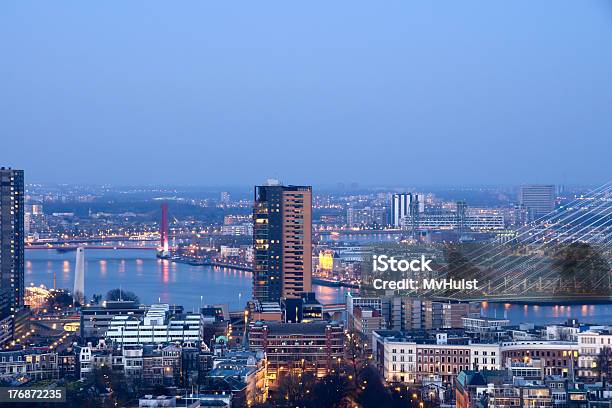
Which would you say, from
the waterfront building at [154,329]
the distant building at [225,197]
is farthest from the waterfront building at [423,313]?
the distant building at [225,197]

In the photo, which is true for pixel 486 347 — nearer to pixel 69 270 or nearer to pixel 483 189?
pixel 69 270

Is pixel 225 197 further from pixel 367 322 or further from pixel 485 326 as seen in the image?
pixel 485 326

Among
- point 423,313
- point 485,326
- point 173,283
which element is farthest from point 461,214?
point 485,326

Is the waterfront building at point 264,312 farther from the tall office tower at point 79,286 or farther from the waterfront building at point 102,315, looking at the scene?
the tall office tower at point 79,286

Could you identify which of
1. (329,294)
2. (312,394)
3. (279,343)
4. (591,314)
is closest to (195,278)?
(329,294)

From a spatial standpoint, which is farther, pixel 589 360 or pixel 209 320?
pixel 209 320

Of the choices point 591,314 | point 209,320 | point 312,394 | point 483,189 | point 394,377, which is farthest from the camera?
point 483,189
